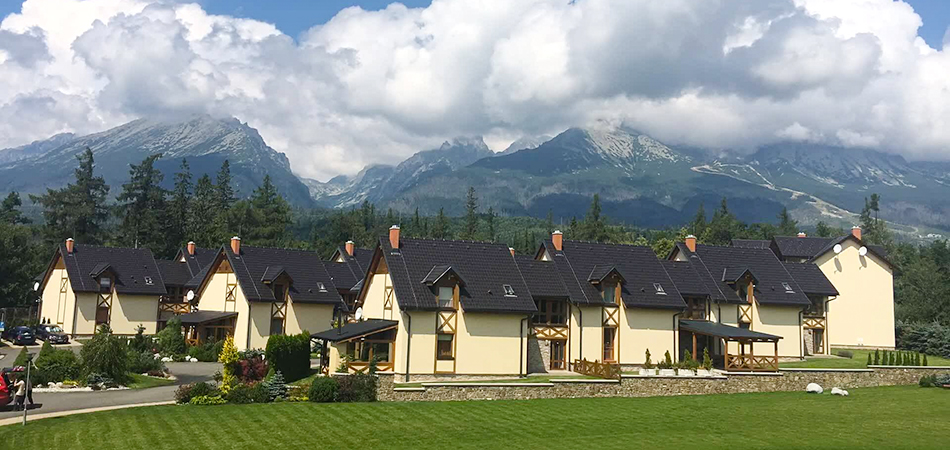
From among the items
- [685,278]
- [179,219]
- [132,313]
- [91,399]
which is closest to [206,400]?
[91,399]

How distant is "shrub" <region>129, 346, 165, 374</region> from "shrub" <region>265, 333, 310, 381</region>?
290 inches

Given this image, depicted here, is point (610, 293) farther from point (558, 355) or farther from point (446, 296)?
point (446, 296)

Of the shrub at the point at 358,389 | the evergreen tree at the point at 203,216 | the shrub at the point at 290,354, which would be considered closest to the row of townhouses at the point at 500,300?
the shrub at the point at 290,354

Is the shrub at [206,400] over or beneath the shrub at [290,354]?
beneath

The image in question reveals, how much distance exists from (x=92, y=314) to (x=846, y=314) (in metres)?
56.2

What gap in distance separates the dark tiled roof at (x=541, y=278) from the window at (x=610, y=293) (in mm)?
2683

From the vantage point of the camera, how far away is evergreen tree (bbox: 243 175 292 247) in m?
93.9

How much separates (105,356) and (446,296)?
51.5 feet

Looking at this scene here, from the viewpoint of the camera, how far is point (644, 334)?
4038 centimetres

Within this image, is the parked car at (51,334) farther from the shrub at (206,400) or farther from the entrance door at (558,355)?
the entrance door at (558,355)

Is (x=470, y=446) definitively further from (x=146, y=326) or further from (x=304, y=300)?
(x=146, y=326)

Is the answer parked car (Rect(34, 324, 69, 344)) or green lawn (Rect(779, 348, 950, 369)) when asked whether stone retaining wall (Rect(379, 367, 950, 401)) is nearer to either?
green lawn (Rect(779, 348, 950, 369))

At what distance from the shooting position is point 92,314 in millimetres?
55938

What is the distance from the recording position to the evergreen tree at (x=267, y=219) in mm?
93875
